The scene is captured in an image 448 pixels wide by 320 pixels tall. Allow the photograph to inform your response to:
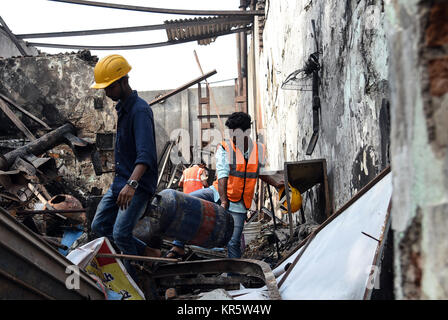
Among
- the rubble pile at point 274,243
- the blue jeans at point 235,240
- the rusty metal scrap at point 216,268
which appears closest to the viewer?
the rusty metal scrap at point 216,268

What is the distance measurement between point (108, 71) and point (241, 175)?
4.96 ft

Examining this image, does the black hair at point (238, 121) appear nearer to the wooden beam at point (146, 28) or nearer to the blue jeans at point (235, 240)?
the blue jeans at point (235, 240)

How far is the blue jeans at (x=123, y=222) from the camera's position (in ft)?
9.96

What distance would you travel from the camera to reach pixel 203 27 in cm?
1053

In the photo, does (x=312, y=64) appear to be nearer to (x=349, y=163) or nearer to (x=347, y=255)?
(x=349, y=163)

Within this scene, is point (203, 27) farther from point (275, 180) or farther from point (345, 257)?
point (345, 257)

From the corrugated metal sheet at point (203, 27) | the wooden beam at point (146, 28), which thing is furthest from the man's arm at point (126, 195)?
the corrugated metal sheet at point (203, 27)

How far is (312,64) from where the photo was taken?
4270mm

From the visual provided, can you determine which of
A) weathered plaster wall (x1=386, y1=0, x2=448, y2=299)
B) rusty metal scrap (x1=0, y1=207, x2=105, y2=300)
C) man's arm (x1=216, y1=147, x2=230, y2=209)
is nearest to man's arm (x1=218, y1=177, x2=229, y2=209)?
man's arm (x1=216, y1=147, x2=230, y2=209)

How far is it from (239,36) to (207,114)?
8.65 ft

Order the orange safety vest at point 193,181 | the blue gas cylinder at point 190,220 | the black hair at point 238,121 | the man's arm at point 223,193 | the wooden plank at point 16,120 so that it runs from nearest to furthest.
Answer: the blue gas cylinder at point 190,220 → the man's arm at point 223,193 → the black hair at point 238,121 → the orange safety vest at point 193,181 → the wooden plank at point 16,120

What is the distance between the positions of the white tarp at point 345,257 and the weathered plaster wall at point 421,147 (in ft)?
2.32

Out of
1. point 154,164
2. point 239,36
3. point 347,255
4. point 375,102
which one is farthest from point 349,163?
point 239,36

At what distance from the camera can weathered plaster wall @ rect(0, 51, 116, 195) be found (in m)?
9.93
